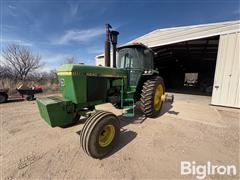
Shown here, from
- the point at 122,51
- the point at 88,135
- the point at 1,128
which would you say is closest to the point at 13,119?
the point at 1,128

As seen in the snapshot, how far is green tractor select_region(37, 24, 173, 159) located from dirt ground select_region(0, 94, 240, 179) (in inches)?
12.4

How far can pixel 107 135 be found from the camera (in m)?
2.42

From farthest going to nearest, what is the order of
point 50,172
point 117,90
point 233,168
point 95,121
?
point 117,90 → point 95,121 → point 233,168 → point 50,172

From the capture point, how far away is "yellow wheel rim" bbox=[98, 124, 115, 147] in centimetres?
231

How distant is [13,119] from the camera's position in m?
3.93

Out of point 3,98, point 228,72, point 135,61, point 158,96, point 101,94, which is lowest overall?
point 3,98

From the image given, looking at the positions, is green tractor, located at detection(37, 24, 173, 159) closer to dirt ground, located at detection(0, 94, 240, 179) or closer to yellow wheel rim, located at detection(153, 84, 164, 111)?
yellow wheel rim, located at detection(153, 84, 164, 111)

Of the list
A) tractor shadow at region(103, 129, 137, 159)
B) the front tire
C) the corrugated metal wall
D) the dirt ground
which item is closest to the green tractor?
tractor shadow at region(103, 129, 137, 159)

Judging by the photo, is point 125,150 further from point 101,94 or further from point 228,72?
point 228,72

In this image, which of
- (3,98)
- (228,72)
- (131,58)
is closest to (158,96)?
(131,58)

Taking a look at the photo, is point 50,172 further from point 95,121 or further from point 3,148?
point 3,148

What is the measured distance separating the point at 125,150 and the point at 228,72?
6.00 meters

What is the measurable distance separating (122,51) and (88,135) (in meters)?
3.09

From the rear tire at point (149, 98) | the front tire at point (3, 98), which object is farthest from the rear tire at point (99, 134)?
the front tire at point (3, 98)
